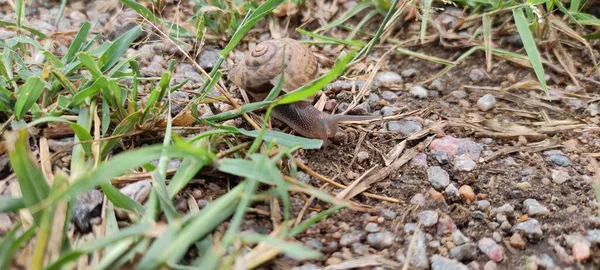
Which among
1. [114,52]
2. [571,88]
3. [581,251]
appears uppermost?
[114,52]

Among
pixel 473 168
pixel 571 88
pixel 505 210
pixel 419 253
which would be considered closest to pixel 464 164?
pixel 473 168

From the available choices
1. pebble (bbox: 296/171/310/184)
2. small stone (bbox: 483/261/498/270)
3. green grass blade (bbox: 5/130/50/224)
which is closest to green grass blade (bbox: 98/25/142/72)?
green grass blade (bbox: 5/130/50/224)

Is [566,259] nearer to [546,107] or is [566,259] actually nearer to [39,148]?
[546,107]

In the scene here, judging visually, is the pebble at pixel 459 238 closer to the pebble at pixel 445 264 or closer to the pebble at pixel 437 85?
the pebble at pixel 445 264

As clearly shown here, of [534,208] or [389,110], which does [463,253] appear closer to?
[534,208]

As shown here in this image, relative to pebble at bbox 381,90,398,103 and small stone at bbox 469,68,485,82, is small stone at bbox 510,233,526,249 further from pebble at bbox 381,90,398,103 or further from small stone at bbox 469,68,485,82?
small stone at bbox 469,68,485,82

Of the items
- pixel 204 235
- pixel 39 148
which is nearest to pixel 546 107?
pixel 204 235
